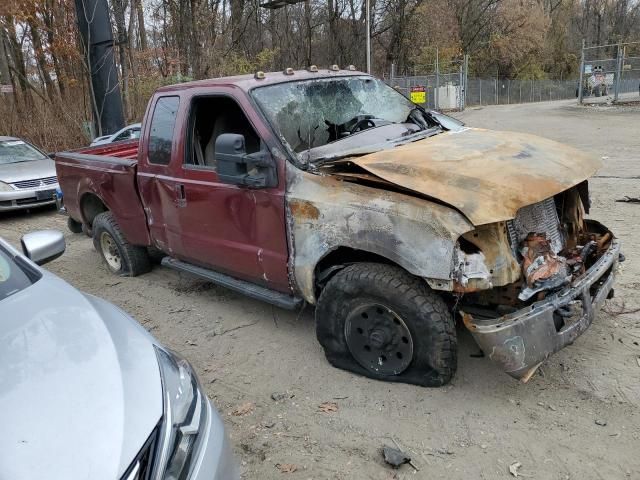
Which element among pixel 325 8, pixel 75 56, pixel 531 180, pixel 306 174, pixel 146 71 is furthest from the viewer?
pixel 325 8

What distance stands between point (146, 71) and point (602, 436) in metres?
22.4

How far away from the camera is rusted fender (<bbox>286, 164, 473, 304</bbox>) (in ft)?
9.96

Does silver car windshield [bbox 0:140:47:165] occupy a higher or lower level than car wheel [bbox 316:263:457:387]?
higher

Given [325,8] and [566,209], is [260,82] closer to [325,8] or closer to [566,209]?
[566,209]

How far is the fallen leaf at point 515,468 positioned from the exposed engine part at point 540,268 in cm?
92

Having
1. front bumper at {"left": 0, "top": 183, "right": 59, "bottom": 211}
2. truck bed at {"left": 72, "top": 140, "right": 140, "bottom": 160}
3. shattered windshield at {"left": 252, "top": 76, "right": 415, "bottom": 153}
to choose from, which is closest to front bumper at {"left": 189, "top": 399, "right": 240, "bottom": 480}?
shattered windshield at {"left": 252, "top": 76, "right": 415, "bottom": 153}

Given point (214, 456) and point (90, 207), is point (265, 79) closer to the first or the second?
point (214, 456)

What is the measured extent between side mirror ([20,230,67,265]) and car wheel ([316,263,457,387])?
1671mm

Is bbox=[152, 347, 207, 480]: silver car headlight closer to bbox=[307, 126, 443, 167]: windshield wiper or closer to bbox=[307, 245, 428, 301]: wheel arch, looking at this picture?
bbox=[307, 245, 428, 301]: wheel arch

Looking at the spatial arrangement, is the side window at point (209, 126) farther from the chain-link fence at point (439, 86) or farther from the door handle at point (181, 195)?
the chain-link fence at point (439, 86)

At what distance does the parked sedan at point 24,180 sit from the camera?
9453 mm

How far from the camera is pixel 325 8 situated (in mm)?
35094

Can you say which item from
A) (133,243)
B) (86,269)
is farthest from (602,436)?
(86,269)

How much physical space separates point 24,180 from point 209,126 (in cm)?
663
